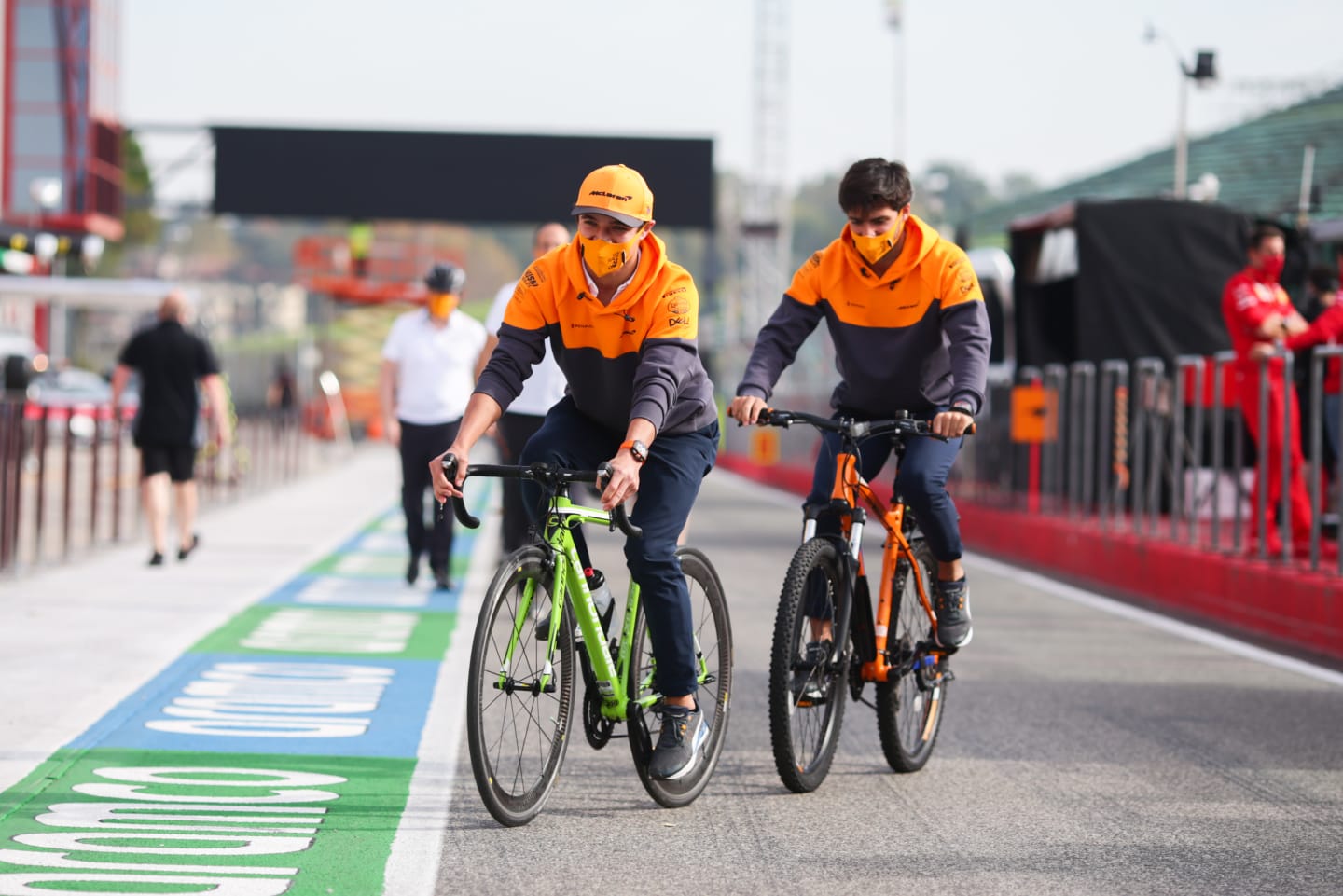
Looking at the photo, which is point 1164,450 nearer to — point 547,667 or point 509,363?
point 509,363

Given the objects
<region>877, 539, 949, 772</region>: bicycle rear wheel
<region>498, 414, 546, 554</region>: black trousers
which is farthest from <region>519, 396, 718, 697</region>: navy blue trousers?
<region>498, 414, 546, 554</region>: black trousers

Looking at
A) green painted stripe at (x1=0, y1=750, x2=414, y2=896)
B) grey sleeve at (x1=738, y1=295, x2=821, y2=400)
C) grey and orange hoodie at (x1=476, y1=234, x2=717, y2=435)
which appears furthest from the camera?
grey sleeve at (x1=738, y1=295, x2=821, y2=400)

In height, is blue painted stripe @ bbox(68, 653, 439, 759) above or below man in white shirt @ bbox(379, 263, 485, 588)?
below

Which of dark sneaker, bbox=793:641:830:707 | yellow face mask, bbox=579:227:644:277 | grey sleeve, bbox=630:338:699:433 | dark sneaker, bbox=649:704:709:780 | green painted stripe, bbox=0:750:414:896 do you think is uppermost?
yellow face mask, bbox=579:227:644:277

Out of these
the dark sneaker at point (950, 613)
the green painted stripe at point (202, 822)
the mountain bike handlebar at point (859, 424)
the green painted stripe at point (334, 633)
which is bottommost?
the green painted stripe at point (334, 633)

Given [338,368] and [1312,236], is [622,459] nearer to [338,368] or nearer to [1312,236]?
[1312,236]

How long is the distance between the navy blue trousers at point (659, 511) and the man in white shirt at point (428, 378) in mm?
5673

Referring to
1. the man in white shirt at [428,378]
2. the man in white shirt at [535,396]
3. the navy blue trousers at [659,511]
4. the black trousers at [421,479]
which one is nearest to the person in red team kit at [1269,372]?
the man in white shirt at [535,396]

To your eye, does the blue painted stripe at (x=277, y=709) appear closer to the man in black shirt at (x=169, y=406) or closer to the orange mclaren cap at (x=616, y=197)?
the orange mclaren cap at (x=616, y=197)

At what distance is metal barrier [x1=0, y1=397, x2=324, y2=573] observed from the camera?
11.7 metres

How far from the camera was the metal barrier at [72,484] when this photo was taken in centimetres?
1170

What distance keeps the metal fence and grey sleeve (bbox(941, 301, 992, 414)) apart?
13.6 ft

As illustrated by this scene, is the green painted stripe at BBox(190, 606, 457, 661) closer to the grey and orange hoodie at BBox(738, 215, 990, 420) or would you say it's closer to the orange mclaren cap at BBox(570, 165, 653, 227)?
the grey and orange hoodie at BBox(738, 215, 990, 420)

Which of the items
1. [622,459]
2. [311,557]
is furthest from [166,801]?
[311,557]
